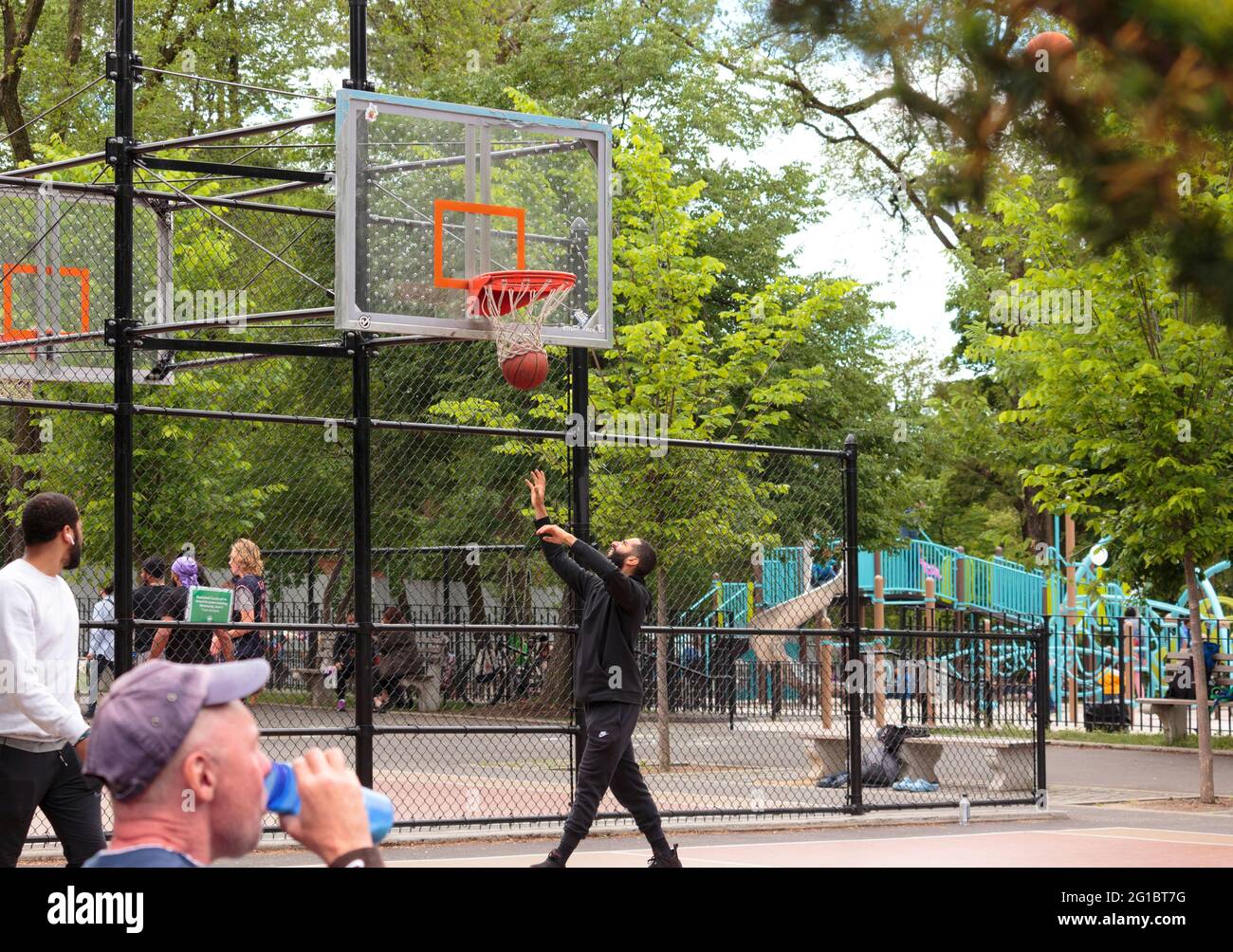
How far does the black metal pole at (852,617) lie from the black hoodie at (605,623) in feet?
12.7

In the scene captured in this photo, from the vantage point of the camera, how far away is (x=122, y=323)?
10.8 metres

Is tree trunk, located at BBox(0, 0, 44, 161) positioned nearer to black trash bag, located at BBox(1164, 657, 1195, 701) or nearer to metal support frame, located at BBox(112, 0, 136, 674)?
metal support frame, located at BBox(112, 0, 136, 674)

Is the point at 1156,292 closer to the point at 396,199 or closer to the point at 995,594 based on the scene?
the point at 396,199

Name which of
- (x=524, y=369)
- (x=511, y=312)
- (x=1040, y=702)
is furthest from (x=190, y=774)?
(x=1040, y=702)

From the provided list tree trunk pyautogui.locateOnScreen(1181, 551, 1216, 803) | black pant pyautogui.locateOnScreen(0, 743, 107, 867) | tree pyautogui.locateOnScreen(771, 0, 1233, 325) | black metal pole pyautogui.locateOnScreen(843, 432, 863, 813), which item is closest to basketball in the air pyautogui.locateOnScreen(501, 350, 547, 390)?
black metal pole pyautogui.locateOnScreen(843, 432, 863, 813)

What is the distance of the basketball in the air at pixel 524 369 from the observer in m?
11.0

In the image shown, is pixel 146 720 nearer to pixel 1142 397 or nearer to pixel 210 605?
pixel 210 605

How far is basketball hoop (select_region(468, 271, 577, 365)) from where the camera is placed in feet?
37.2

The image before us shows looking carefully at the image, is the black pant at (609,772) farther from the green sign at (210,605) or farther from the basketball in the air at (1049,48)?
the basketball in the air at (1049,48)

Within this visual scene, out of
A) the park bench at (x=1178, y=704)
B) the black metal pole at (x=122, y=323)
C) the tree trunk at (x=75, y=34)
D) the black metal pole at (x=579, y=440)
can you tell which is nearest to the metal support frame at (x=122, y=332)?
the black metal pole at (x=122, y=323)

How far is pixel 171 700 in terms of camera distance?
120 inches

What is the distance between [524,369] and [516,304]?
63 cm

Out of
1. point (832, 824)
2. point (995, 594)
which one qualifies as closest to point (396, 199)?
point (832, 824)

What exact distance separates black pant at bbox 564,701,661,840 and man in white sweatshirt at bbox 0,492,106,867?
3204mm
